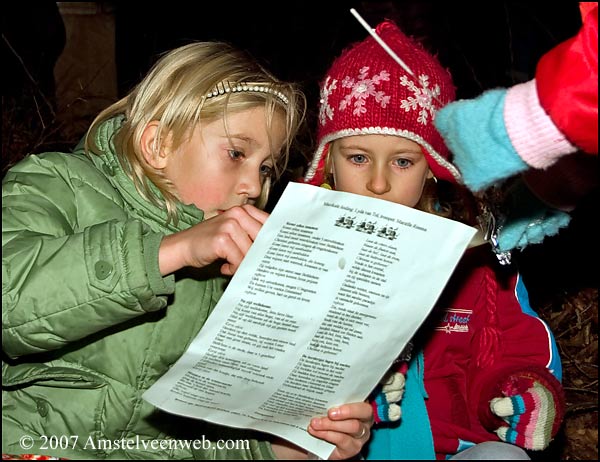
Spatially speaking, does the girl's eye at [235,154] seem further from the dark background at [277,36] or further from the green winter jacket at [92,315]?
the dark background at [277,36]

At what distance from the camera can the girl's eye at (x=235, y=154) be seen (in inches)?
90.7

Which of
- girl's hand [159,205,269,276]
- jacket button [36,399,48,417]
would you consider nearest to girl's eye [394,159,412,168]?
girl's hand [159,205,269,276]

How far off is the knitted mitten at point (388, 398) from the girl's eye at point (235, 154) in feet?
2.45

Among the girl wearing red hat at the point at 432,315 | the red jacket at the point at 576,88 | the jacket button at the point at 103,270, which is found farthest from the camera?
the girl wearing red hat at the point at 432,315

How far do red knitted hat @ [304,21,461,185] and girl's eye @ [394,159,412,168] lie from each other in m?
0.06

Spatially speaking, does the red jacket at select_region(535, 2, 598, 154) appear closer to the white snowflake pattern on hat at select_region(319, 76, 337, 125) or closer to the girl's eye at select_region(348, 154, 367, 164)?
the girl's eye at select_region(348, 154, 367, 164)

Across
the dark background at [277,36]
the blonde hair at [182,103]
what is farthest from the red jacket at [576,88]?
the dark background at [277,36]

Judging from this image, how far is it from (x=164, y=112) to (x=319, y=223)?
78 cm

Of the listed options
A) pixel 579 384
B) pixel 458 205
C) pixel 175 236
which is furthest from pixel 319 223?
pixel 579 384

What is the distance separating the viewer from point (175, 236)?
1.87 m

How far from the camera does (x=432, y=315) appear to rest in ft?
8.66

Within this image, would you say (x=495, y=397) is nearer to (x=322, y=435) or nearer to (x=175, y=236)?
(x=322, y=435)

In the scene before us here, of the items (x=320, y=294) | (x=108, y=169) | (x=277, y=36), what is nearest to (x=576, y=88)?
(x=320, y=294)

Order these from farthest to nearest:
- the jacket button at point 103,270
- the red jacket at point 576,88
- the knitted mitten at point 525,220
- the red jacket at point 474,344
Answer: the red jacket at point 474,344 → the knitted mitten at point 525,220 → the jacket button at point 103,270 → the red jacket at point 576,88
